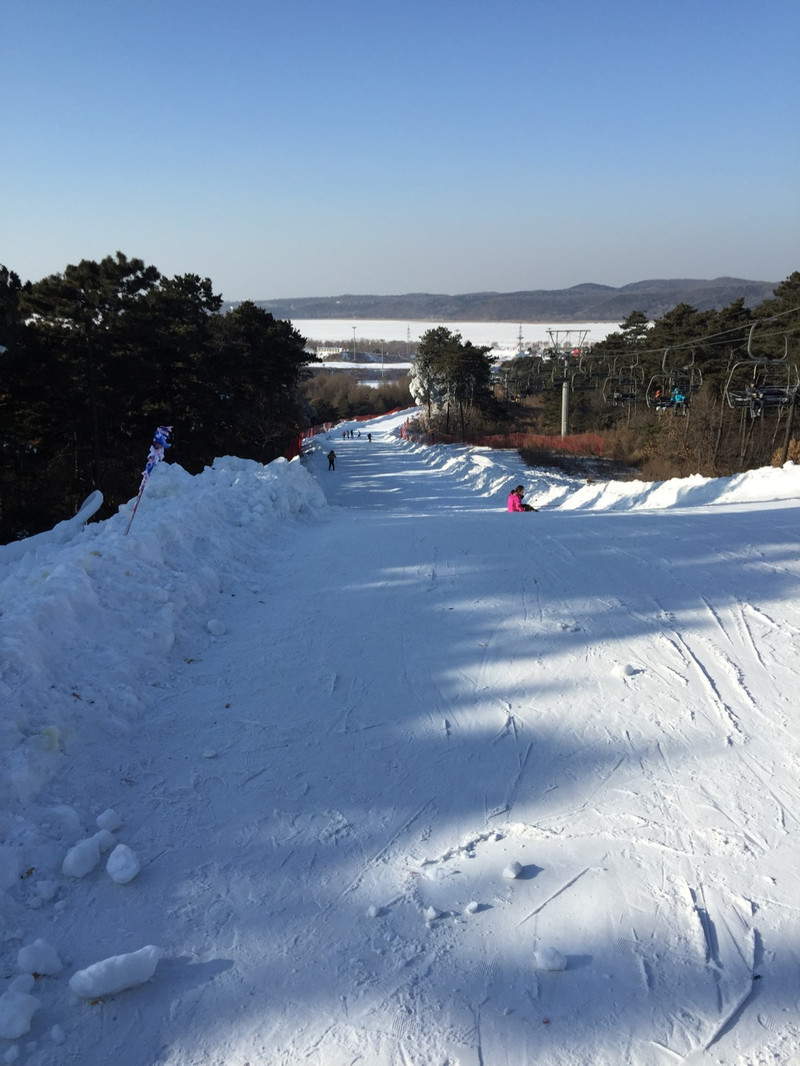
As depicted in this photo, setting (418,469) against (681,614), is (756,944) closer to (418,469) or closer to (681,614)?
(681,614)

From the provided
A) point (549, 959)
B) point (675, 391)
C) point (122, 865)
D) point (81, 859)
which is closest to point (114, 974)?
point (122, 865)

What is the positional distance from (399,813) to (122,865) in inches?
59.5

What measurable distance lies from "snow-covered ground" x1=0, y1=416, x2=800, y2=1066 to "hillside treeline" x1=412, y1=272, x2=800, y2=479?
14288mm

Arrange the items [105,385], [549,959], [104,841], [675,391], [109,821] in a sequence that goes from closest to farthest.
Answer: [549,959] → [104,841] → [109,821] → [105,385] → [675,391]

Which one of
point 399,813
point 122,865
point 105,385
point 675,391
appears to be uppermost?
point 105,385

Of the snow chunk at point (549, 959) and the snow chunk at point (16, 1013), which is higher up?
the snow chunk at point (16, 1013)

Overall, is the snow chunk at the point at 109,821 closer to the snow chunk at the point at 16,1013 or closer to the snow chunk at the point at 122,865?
the snow chunk at the point at 122,865

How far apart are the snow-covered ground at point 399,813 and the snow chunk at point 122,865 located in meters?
0.02

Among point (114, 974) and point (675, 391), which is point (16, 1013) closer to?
point (114, 974)

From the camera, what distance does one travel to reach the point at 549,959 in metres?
3.11

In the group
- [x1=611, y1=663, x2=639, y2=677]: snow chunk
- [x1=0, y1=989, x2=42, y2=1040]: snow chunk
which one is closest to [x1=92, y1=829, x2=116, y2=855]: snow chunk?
[x1=0, y1=989, x2=42, y2=1040]: snow chunk

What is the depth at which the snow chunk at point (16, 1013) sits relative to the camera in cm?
274

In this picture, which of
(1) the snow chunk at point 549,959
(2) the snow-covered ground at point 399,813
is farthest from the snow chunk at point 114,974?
(1) the snow chunk at point 549,959

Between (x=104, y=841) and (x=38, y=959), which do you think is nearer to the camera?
(x=38, y=959)
